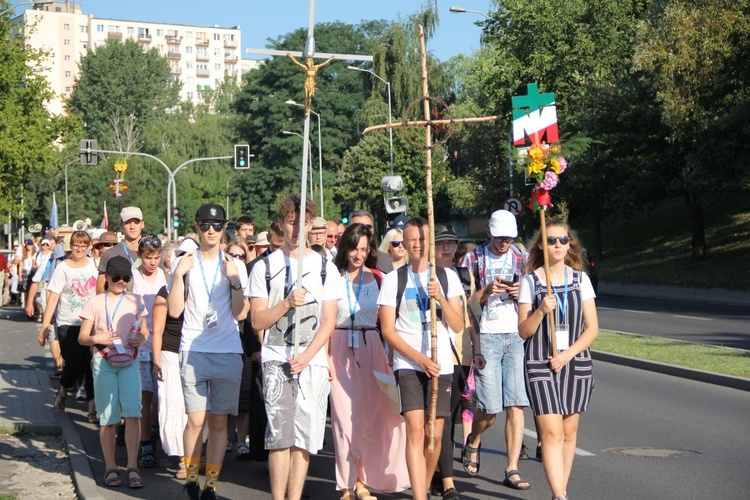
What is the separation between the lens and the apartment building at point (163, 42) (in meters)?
151

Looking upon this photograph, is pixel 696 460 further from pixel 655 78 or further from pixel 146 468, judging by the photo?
pixel 655 78

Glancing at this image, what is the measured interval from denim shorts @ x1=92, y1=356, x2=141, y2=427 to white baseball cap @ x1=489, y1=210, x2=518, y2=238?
2.85m

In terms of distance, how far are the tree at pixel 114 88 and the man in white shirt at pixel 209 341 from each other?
4459 inches

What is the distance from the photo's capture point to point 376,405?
7406 mm

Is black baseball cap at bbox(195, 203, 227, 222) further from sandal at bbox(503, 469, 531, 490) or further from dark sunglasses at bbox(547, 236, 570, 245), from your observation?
sandal at bbox(503, 469, 531, 490)

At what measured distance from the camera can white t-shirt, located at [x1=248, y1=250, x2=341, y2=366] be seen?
640cm

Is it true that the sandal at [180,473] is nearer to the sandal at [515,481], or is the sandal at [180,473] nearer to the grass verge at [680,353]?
the sandal at [515,481]

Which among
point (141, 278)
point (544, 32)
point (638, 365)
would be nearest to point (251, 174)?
point (544, 32)

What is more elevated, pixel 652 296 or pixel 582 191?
pixel 582 191

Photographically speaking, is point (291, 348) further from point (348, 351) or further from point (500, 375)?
point (500, 375)

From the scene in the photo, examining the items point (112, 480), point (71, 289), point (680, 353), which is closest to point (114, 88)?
point (680, 353)

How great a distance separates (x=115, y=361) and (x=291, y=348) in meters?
2.23

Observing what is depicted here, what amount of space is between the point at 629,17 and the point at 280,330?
149 feet

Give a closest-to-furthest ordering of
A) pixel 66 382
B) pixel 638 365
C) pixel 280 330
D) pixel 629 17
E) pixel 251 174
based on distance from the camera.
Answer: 1. pixel 280 330
2. pixel 66 382
3. pixel 638 365
4. pixel 629 17
5. pixel 251 174
